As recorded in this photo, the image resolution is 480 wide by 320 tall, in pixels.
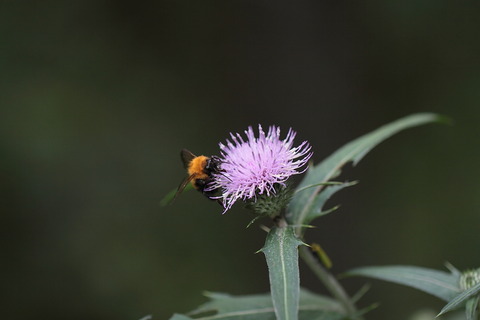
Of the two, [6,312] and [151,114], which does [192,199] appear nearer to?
[151,114]

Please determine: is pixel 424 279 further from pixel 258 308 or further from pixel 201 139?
pixel 201 139

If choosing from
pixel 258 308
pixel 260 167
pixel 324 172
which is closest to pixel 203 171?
pixel 260 167

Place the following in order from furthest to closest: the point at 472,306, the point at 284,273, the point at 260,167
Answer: the point at 260,167
the point at 472,306
the point at 284,273

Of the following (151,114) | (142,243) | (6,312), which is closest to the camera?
(6,312)

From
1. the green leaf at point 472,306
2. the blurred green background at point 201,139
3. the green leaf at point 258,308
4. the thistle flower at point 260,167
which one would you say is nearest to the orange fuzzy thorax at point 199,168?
the thistle flower at point 260,167

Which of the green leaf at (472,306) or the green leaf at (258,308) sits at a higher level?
the green leaf at (258,308)

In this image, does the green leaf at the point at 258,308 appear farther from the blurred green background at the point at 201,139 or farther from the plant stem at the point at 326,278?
the blurred green background at the point at 201,139

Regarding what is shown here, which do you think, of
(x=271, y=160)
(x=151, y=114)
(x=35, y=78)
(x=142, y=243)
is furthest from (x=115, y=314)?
(x=271, y=160)
